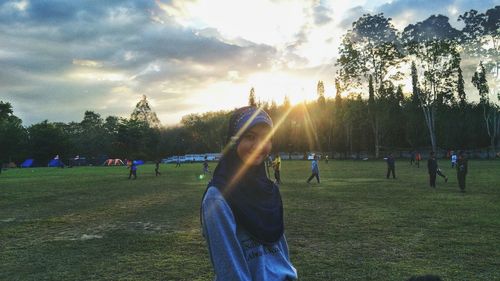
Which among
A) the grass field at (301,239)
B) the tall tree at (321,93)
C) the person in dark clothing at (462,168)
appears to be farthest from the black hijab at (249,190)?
the tall tree at (321,93)

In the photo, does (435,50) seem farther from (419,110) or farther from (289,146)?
(289,146)

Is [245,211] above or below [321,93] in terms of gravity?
below

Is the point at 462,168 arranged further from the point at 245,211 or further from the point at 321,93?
the point at 321,93

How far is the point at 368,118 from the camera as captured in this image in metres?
58.0

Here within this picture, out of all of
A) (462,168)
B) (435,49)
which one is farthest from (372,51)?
(462,168)

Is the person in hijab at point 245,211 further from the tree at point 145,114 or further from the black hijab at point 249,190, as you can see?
the tree at point 145,114

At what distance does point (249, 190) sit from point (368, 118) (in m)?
58.7

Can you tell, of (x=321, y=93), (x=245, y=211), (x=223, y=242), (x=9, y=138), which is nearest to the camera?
(x=223, y=242)

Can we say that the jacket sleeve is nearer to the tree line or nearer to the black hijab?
the black hijab

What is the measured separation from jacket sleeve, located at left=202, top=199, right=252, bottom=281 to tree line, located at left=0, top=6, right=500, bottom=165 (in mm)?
49632

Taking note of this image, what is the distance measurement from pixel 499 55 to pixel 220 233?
5571 cm

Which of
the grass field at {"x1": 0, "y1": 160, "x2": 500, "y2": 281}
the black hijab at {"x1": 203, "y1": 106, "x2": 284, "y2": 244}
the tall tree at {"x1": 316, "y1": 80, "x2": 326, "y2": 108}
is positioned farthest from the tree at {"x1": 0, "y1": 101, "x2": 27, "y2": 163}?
the black hijab at {"x1": 203, "y1": 106, "x2": 284, "y2": 244}

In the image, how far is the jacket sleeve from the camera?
1988mm

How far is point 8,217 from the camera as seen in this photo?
13250 mm
